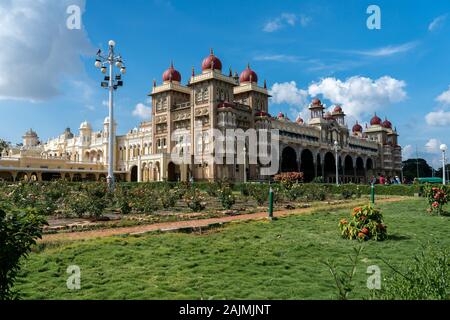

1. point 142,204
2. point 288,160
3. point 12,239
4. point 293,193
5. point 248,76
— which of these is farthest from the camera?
point 288,160

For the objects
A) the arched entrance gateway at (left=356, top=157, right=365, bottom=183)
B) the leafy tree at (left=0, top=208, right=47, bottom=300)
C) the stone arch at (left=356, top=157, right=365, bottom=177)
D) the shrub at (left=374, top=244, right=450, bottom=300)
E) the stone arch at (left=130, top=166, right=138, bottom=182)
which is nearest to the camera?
the shrub at (left=374, top=244, right=450, bottom=300)

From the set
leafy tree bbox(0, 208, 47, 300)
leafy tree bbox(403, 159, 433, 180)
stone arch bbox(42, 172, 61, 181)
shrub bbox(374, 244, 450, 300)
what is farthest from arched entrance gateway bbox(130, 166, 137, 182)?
leafy tree bbox(403, 159, 433, 180)

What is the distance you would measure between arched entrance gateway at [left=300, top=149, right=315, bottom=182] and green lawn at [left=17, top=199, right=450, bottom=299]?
53.7 m

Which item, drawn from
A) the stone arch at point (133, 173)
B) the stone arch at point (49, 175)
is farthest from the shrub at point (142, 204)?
the stone arch at point (49, 175)

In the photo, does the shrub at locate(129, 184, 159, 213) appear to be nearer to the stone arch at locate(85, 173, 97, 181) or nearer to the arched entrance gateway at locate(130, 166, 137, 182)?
the arched entrance gateway at locate(130, 166, 137, 182)

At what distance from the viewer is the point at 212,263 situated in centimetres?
691

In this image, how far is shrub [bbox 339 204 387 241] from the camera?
29.9ft

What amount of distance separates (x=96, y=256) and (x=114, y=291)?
92.6 inches

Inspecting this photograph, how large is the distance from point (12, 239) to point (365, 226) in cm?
783

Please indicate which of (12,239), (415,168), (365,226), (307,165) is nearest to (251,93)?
(307,165)

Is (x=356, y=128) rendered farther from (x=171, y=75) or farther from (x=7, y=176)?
(x=7, y=176)

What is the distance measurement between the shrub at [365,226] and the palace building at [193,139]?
103 feet

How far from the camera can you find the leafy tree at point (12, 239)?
153 inches

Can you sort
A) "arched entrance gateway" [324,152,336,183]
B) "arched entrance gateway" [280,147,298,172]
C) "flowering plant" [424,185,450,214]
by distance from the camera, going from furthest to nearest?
"arched entrance gateway" [324,152,336,183] < "arched entrance gateway" [280,147,298,172] < "flowering plant" [424,185,450,214]
